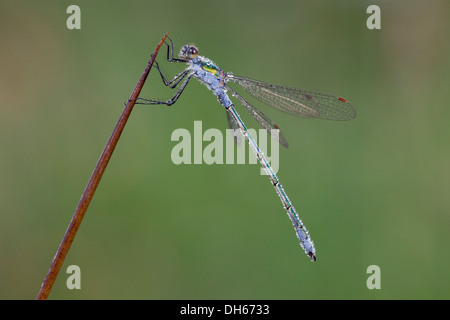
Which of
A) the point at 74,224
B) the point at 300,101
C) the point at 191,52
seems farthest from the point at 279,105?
the point at 74,224

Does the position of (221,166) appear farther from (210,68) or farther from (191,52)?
(191,52)

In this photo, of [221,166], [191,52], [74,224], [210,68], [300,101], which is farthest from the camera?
[221,166]

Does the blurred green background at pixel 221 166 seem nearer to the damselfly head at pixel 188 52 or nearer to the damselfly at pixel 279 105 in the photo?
the damselfly at pixel 279 105

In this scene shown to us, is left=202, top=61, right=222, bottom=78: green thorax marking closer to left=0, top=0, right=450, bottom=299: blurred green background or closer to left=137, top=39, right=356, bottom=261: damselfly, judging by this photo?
left=137, top=39, right=356, bottom=261: damselfly

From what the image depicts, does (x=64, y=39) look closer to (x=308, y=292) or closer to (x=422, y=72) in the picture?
(x=308, y=292)

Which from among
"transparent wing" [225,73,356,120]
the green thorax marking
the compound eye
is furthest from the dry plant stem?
"transparent wing" [225,73,356,120]

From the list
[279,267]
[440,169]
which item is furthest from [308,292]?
[440,169]
